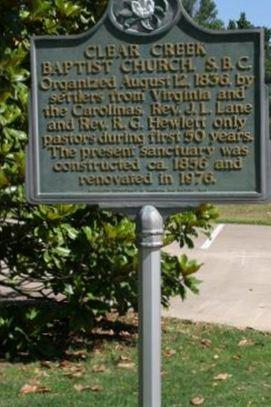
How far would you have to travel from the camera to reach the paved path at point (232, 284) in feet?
29.7

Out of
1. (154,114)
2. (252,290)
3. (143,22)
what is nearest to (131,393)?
(154,114)

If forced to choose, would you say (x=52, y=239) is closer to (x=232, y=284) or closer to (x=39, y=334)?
(x=39, y=334)

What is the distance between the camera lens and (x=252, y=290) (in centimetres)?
1052

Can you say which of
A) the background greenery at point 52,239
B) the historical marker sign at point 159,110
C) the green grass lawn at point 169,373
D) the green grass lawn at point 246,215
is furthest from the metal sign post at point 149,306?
the green grass lawn at point 246,215

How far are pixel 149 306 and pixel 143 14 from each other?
1.60 m

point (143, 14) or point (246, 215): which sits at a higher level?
point (143, 14)

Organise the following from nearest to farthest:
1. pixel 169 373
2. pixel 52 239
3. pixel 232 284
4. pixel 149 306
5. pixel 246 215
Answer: pixel 149 306
pixel 52 239
pixel 169 373
pixel 232 284
pixel 246 215

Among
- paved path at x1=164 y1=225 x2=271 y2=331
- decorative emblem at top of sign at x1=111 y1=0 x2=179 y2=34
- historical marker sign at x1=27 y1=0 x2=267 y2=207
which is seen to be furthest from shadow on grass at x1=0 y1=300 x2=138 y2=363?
decorative emblem at top of sign at x1=111 y1=0 x2=179 y2=34

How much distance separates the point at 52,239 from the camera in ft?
22.3

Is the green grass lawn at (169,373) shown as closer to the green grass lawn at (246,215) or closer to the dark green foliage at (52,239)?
the dark green foliage at (52,239)

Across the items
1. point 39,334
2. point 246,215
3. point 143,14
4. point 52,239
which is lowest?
point 39,334

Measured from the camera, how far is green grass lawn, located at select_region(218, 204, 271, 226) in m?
20.0

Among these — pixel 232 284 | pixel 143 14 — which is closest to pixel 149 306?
pixel 143 14

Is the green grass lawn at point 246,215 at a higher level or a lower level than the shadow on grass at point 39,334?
higher
